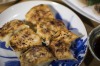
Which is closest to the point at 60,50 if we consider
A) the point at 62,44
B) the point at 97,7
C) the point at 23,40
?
the point at 62,44

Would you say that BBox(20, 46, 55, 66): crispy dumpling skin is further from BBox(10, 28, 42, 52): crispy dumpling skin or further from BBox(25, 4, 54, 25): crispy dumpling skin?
BBox(25, 4, 54, 25): crispy dumpling skin

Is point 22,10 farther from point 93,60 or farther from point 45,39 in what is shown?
point 93,60

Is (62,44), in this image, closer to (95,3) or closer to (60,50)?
(60,50)

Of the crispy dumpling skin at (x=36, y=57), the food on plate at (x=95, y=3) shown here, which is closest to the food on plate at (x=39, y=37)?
the crispy dumpling skin at (x=36, y=57)

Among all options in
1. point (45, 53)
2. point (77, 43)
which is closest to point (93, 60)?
point (77, 43)

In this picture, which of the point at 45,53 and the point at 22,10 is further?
the point at 22,10

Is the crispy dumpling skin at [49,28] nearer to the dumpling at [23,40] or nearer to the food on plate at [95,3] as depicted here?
the dumpling at [23,40]
